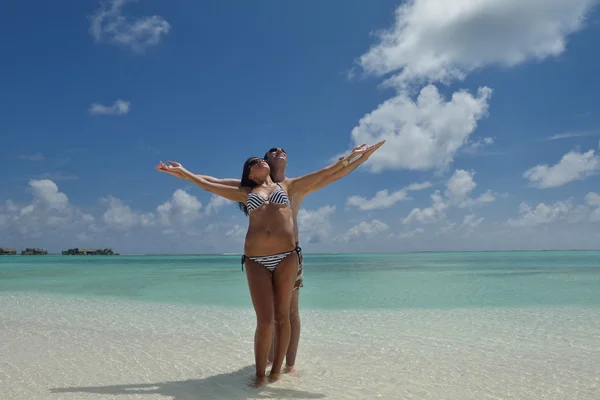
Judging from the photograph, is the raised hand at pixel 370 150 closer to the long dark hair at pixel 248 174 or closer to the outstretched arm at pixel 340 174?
the outstretched arm at pixel 340 174

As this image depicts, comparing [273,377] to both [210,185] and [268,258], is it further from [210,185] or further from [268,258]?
[210,185]

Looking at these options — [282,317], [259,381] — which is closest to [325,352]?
[259,381]

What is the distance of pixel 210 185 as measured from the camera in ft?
16.0

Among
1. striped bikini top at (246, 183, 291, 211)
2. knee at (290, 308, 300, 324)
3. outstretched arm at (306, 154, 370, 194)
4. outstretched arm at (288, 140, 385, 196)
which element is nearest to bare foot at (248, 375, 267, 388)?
knee at (290, 308, 300, 324)

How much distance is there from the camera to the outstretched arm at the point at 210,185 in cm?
482

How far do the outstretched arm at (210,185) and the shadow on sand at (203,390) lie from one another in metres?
1.97

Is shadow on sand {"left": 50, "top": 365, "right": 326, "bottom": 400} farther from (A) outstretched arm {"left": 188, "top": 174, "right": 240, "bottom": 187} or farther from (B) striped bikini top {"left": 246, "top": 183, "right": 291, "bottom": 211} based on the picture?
(A) outstretched arm {"left": 188, "top": 174, "right": 240, "bottom": 187}

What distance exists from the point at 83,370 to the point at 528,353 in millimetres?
5788

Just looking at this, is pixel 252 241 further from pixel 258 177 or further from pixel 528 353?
pixel 528 353

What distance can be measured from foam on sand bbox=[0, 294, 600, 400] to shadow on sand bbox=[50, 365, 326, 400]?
0.03 ft

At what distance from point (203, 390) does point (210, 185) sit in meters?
2.15

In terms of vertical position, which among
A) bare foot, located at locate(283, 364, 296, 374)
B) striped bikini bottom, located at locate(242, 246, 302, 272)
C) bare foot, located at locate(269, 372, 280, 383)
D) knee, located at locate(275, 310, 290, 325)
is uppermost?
striped bikini bottom, located at locate(242, 246, 302, 272)

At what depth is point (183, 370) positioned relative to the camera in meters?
5.39

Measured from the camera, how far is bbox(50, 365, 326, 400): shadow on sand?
14.3 feet
